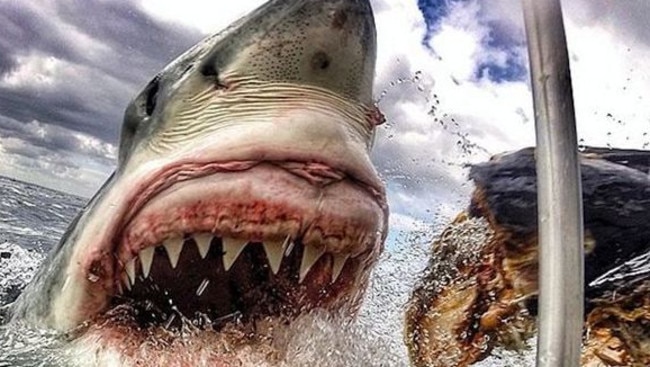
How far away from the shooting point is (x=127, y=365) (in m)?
1.28

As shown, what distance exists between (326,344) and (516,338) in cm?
87

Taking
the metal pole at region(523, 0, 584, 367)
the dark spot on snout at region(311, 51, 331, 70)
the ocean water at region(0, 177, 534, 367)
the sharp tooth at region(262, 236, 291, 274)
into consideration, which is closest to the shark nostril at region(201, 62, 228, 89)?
the dark spot on snout at region(311, 51, 331, 70)

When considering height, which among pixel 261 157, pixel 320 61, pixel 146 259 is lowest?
pixel 146 259

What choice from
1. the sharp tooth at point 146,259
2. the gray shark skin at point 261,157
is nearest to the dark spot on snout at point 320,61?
the gray shark skin at point 261,157

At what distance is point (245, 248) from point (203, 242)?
0.08 m

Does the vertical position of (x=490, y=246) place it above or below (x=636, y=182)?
below

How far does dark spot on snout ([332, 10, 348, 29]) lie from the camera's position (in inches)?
50.0

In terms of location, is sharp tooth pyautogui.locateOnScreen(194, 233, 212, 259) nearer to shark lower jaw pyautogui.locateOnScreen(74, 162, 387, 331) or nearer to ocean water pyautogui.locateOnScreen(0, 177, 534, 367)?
shark lower jaw pyautogui.locateOnScreen(74, 162, 387, 331)

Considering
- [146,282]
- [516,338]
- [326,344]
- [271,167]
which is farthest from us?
[516,338]

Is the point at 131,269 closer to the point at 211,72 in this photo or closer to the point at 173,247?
the point at 173,247

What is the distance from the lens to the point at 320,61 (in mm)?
1262

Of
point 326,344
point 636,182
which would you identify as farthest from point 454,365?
point 326,344

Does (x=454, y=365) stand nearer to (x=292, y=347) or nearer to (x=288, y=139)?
(x=292, y=347)

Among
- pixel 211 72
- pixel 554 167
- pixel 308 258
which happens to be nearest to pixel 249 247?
pixel 308 258
